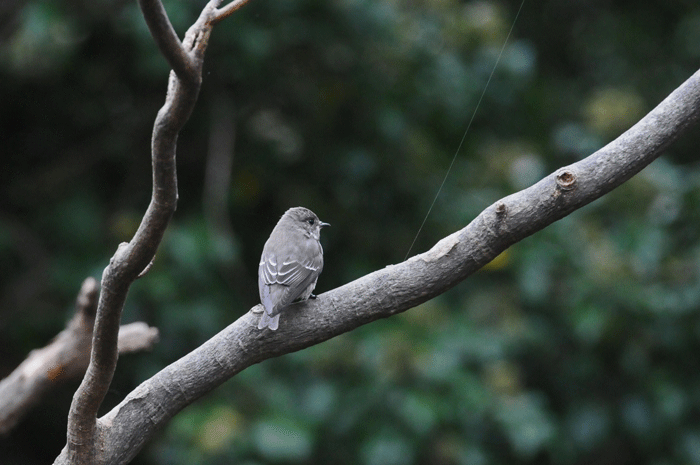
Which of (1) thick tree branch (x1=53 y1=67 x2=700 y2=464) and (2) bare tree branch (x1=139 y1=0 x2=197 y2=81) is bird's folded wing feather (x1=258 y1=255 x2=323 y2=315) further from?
(2) bare tree branch (x1=139 y1=0 x2=197 y2=81)

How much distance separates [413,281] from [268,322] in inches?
18.1

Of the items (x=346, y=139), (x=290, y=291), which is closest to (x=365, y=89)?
(x=346, y=139)

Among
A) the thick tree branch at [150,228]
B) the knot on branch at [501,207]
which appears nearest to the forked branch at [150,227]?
the thick tree branch at [150,228]

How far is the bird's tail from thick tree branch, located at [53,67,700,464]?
0.06 feet

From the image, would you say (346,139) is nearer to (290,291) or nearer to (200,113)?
(200,113)

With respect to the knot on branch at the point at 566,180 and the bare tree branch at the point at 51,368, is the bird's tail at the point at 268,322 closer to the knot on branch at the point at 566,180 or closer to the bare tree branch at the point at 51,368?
the knot on branch at the point at 566,180

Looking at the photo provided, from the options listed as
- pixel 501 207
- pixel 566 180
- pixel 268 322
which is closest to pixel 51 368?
pixel 268 322

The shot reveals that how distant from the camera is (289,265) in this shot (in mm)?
2977

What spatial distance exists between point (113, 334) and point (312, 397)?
2.88 metres

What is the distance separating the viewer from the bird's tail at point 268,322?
2.28m

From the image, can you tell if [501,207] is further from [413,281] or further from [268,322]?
[268,322]

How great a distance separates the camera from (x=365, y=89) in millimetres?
5262

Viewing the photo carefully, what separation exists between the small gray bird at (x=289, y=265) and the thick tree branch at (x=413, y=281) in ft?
0.37

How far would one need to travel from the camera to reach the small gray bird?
247 centimetres
